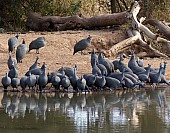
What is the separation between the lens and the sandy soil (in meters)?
15.2

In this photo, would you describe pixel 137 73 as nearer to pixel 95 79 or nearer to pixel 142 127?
pixel 95 79

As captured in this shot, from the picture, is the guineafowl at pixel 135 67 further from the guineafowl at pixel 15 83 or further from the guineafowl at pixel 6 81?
the guineafowl at pixel 6 81

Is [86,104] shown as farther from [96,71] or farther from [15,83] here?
[96,71]

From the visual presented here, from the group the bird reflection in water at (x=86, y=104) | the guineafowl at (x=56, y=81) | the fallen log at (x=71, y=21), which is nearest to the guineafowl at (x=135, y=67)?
the bird reflection in water at (x=86, y=104)

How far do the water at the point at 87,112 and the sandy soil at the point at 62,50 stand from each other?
2.24 meters

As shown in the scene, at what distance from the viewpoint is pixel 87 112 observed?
34.1 feet

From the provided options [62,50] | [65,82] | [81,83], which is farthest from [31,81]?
[62,50]

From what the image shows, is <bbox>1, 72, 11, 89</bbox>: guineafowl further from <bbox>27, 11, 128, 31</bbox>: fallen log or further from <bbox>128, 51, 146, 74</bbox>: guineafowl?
<bbox>27, 11, 128, 31</bbox>: fallen log

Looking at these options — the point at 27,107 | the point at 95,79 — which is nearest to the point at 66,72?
the point at 95,79

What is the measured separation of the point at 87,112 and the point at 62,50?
7.66 m

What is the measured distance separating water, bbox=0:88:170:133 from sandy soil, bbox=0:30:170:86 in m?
2.24

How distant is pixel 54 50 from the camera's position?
17.8 meters

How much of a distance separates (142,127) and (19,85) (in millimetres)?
4174

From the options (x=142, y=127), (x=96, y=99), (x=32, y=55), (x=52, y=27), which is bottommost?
(x=142, y=127)
